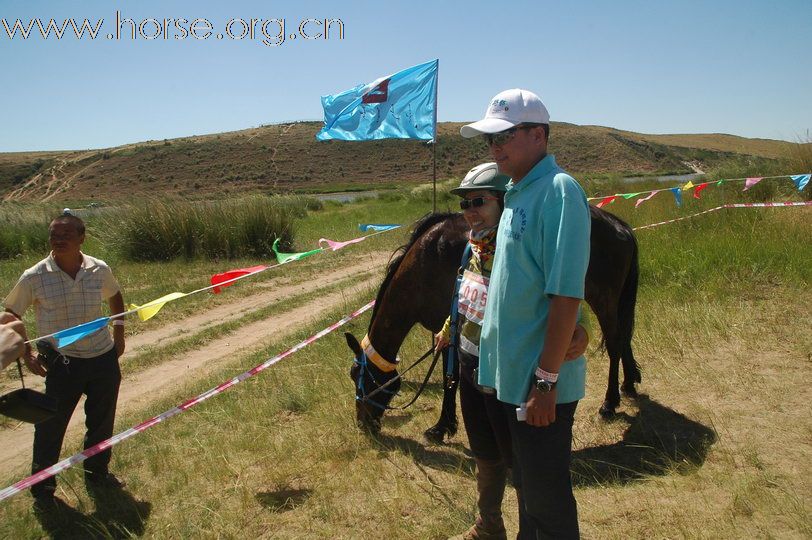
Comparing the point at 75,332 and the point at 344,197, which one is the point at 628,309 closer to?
the point at 75,332

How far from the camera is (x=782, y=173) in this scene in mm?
11383

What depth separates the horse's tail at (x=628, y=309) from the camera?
14.5 feet

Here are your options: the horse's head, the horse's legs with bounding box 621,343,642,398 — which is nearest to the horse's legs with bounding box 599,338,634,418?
the horse's legs with bounding box 621,343,642,398

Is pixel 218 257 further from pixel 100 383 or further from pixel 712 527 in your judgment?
pixel 712 527

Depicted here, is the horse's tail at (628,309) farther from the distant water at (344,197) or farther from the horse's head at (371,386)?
the distant water at (344,197)

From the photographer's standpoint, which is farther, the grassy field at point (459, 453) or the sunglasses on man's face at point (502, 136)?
the grassy field at point (459, 453)

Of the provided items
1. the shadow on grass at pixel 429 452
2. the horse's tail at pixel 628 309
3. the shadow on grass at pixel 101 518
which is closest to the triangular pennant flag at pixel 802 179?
the horse's tail at pixel 628 309

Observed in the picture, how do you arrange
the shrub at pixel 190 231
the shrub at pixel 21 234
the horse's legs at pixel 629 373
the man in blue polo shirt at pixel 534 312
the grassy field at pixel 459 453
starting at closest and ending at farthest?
the man in blue polo shirt at pixel 534 312, the grassy field at pixel 459 453, the horse's legs at pixel 629 373, the shrub at pixel 190 231, the shrub at pixel 21 234

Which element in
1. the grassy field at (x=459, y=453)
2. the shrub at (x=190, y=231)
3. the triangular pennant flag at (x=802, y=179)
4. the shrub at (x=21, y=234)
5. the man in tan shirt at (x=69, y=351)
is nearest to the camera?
the grassy field at (x=459, y=453)

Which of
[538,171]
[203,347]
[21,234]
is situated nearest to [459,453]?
[538,171]

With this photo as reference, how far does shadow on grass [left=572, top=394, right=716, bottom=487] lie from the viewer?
3.35 m

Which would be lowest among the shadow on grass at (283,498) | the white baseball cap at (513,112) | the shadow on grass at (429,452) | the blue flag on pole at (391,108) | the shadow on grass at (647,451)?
the shadow on grass at (283,498)

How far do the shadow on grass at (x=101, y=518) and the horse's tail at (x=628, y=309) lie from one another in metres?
3.60

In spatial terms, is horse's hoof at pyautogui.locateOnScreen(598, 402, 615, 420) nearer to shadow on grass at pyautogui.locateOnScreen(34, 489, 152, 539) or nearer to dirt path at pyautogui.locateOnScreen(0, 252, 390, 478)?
shadow on grass at pyautogui.locateOnScreen(34, 489, 152, 539)
